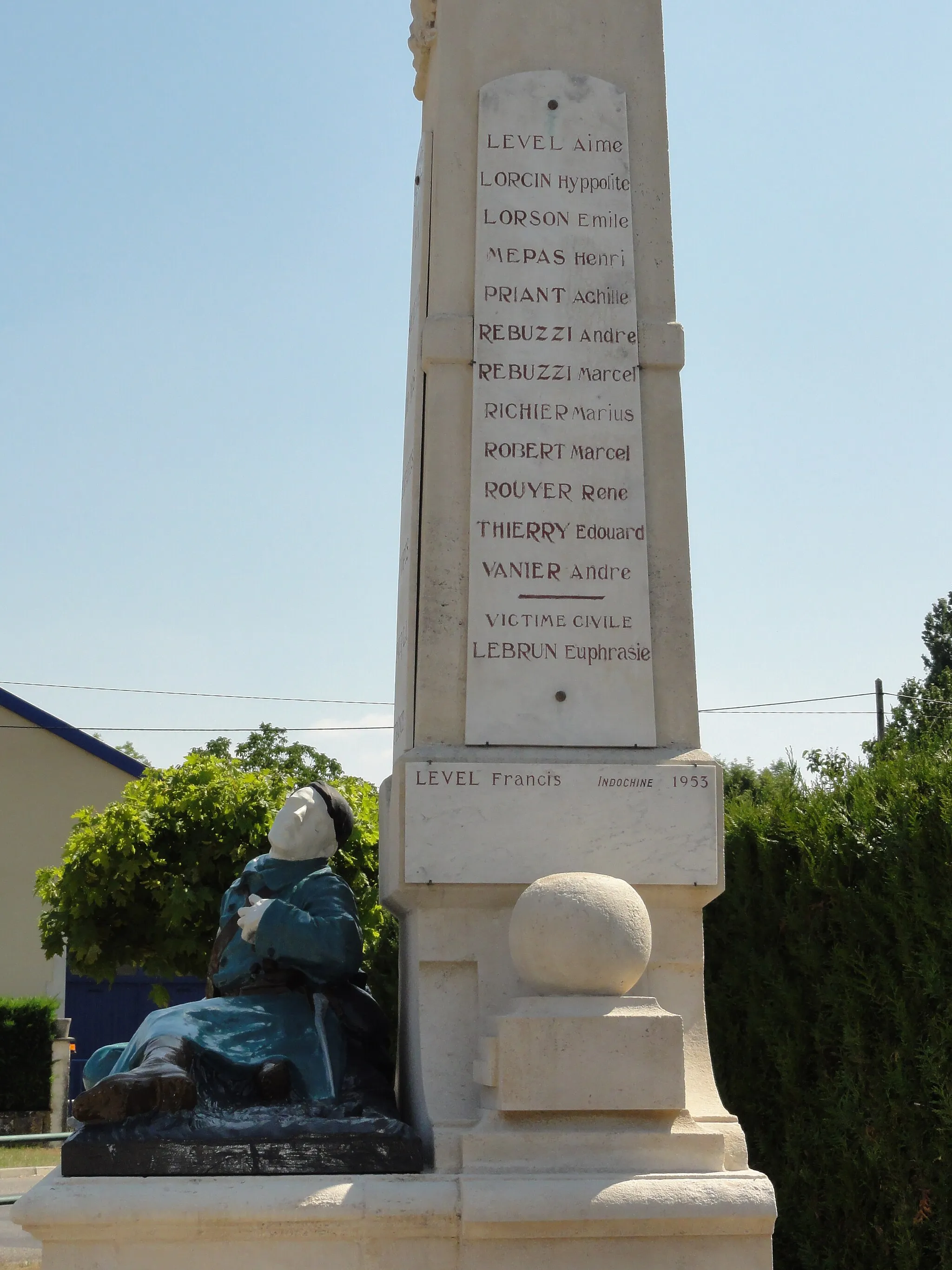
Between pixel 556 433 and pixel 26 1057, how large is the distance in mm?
14572

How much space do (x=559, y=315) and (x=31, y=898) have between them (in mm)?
17650

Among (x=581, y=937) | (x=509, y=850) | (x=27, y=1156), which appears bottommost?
(x=27, y=1156)

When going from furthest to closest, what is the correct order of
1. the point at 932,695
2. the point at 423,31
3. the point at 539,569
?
1. the point at 932,695
2. the point at 423,31
3. the point at 539,569

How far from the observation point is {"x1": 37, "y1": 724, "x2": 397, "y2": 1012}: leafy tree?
11.2 m

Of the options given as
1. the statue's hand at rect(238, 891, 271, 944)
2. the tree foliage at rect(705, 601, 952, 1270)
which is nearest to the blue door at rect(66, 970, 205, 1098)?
the tree foliage at rect(705, 601, 952, 1270)

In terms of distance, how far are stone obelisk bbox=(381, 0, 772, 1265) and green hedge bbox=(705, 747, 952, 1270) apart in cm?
132

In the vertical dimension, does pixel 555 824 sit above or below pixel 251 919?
above

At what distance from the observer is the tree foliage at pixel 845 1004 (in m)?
5.36

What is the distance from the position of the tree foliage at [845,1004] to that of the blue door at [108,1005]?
1515cm

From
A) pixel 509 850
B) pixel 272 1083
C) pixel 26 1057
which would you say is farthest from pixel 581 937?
pixel 26 1057

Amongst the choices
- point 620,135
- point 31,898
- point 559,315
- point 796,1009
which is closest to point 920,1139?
point 796,1009

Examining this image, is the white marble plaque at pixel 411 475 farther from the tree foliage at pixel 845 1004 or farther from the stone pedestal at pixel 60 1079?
the stone pedestal at pixel 60 1079

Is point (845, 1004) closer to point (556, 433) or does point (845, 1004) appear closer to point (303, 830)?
point (303, 830)

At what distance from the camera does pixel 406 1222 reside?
384 centimetres
